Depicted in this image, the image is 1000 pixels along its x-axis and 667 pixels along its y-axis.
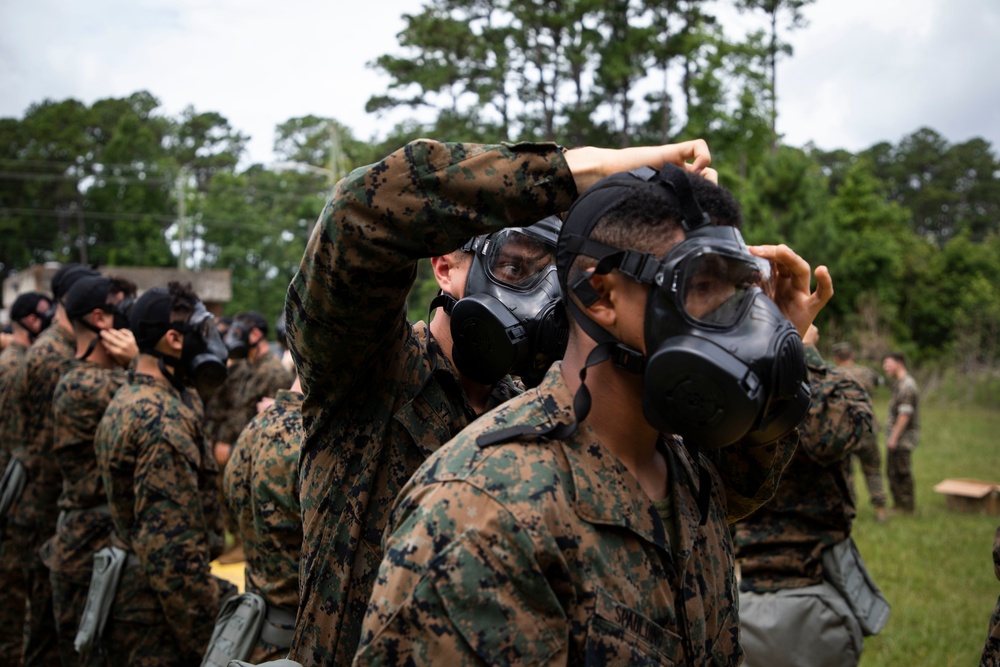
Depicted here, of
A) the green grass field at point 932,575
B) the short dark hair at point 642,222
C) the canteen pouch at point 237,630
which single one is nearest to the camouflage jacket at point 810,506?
the green grass field at point 932,575

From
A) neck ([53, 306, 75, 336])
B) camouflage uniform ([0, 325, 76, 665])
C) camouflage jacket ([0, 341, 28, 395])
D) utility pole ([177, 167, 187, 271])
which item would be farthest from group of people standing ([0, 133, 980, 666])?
utility pole ([177, 167, 187, 271])

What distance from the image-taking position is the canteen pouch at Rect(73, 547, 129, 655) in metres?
4.33

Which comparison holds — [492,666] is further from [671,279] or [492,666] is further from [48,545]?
[48,545]

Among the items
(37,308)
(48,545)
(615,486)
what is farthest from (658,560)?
(37,308)

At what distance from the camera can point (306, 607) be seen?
2.41 metres

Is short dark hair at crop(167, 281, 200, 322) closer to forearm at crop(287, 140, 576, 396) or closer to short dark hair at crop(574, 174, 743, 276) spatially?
forearm at crop(287, 140, 576, 396)

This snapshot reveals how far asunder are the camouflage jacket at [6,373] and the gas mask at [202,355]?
342 centimetres

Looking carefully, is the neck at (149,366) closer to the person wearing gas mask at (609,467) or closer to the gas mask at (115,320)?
the gas mask at (115,320)

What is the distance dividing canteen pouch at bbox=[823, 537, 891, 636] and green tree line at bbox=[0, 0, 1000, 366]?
1899 cm

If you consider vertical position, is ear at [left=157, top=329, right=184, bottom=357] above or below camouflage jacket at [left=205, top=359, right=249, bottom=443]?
above

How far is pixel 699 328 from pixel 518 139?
23095 millimetres

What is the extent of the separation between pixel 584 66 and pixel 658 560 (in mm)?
25196

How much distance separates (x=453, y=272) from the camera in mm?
2760

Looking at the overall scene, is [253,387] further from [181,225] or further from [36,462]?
[181,225]
